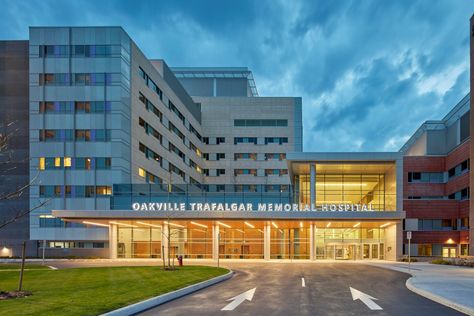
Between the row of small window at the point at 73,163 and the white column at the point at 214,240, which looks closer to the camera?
the white column at the point at 214,240

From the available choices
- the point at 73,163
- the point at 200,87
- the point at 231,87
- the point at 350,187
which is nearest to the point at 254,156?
the point at 231,87

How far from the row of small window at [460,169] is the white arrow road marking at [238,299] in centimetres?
4189

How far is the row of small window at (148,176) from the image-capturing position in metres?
57.7

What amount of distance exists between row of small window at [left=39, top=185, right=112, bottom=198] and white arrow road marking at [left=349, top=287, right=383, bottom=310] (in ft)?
134

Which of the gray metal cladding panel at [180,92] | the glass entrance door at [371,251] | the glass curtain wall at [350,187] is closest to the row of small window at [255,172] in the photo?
the gray metal cladding panel at [180,92]

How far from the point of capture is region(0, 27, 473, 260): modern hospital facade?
145 ft

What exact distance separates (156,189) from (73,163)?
13773mm

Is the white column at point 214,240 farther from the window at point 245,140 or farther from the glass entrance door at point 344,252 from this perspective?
the window at point 245,140

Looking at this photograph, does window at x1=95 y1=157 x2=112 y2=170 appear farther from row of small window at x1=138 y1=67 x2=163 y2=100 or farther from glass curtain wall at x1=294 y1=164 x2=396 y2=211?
glass curtain wall at x1=294 y1=164 x2=396 y2=211

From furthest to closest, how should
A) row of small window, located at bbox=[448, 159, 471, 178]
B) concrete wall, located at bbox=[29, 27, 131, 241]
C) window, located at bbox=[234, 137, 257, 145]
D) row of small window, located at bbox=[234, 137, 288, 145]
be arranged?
window, located at bbox=[234, 137, 257, 145], row of small window, located at bbox=[234, 137, 288, 145], concrete wall, located at bbox=[29, 27, 131, 241], row of small window, located at bbox=[448, 159, 471, 178]

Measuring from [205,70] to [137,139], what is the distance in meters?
44.7

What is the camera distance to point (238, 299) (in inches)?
587

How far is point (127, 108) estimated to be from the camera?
54000 mm

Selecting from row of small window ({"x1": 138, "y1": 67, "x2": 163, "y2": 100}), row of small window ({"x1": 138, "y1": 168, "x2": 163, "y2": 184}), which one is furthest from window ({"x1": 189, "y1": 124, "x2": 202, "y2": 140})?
row of small window ({"x1": 138, "y1": 168, "x2": 163, "y2": 184})
